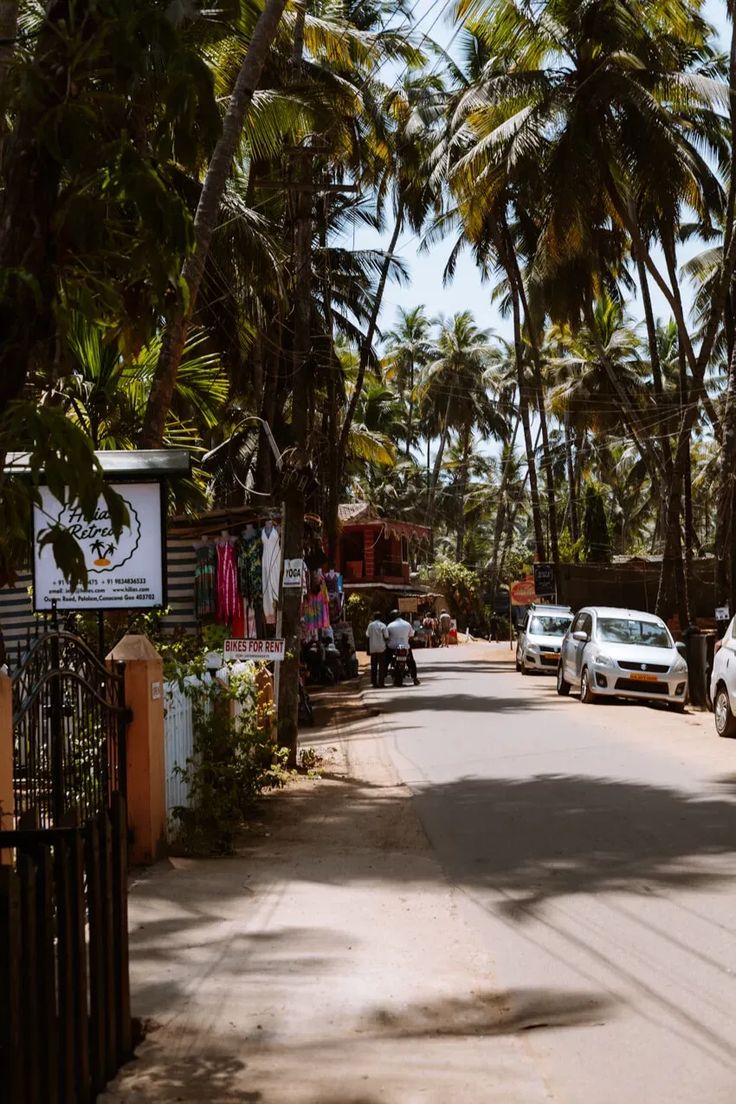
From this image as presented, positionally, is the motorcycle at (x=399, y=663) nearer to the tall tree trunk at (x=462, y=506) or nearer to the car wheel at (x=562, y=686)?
the car wheel at (x=562, y=686)

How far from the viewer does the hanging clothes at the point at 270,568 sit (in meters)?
18.3

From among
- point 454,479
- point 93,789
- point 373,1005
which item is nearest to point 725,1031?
point 373,1005

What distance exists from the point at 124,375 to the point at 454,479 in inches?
3008

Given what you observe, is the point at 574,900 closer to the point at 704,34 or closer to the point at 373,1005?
the point at 373,1005

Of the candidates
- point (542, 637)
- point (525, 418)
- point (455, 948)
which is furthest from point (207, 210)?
point (525, 418)

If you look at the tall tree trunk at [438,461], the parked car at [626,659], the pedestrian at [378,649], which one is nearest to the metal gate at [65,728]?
the parked car at [626,659]

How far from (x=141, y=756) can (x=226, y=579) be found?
1021cm

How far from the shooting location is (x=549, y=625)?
35.0 m

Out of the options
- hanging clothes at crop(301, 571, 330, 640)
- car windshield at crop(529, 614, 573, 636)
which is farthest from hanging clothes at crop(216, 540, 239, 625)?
car windshield at crop(529, 614, 573, 636)

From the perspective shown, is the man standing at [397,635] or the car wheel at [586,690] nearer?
the car wheel at [586,690]

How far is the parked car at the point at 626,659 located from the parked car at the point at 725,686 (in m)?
4.63

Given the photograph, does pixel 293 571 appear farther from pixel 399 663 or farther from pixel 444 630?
pixel 444 630

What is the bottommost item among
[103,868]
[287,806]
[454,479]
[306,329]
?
[287,806]

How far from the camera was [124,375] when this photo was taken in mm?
13906
